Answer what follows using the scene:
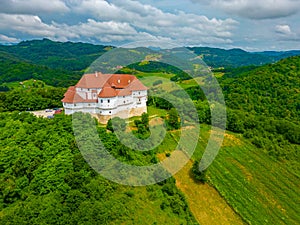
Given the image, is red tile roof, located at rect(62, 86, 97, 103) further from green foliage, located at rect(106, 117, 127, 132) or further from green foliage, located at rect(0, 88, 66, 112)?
green foliage, located at rect(0, 88, 66, 112)

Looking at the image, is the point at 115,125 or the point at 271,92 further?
the point at 271,92

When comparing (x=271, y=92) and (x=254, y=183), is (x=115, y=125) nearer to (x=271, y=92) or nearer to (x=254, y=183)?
(x=254, y=183)

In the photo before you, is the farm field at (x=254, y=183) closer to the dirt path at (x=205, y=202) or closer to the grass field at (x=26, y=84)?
the dirt path at (x=205, y=202)

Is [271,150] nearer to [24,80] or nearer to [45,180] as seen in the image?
[45,180]

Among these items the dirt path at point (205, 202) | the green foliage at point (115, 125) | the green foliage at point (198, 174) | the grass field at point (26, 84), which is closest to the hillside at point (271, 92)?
the green foliage at point (198, 174)

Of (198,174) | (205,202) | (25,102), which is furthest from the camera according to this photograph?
(25,102)

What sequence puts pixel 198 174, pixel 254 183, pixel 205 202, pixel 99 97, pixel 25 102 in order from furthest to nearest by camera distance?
1. pixel 25 102
2. pixel 99 97
3. pixel 254 183
4. pixel 198 174
5. pixel 205 202

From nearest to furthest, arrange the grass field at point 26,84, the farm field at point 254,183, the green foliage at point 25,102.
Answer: the farm field at point 254,183
the green foliage at point 25,102
the grass field at point 26,84

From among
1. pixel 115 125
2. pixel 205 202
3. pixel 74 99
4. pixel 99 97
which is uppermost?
pixel 99 97

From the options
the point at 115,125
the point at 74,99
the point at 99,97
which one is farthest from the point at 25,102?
the point at 115,125

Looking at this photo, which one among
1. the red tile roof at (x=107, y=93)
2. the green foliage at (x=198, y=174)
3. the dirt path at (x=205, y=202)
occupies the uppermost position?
the red tile roof at (x=107, y=93)
